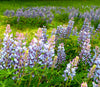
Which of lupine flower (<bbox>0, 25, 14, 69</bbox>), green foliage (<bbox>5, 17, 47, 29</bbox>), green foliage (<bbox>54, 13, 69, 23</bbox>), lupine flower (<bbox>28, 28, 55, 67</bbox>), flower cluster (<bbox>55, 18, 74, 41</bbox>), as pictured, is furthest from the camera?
green foliage (<bbox>54, 13, 69, 23</bbox>)

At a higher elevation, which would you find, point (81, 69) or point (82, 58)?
point (82, 58)

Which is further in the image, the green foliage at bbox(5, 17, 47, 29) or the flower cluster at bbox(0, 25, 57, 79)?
the green foliage at bbox(5, 17, 47, 29)

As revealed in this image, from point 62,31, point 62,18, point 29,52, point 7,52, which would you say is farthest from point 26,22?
point 29,52

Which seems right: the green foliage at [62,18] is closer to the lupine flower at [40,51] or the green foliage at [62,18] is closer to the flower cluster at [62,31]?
the flower cluster at [62,31]

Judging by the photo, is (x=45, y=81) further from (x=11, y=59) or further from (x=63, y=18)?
(x=63, y=18)

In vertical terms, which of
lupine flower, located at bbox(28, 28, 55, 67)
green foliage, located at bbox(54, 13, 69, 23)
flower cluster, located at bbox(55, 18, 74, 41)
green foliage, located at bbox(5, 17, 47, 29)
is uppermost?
lupine flower, located at bbox(28, 28, 55, 67)

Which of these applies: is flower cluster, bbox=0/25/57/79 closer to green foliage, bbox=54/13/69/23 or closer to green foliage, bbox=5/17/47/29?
green foliage, bbox=5/17/47/29

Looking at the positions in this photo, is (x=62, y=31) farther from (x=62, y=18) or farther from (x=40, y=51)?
(x=62, y=18)

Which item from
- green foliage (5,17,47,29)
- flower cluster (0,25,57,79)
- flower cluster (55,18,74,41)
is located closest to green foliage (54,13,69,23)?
green foliage (5,17,47,29)

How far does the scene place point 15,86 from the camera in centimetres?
231

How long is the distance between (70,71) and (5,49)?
1212mm

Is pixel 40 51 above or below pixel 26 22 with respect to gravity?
above

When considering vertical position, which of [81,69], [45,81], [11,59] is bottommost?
[81,69]

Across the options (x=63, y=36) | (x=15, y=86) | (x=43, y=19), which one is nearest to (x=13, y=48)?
(x=15, y=86)
